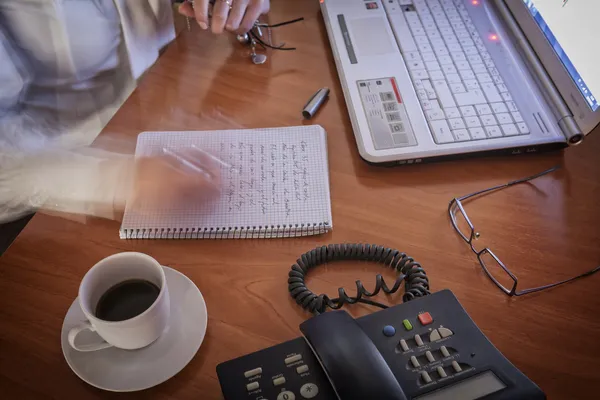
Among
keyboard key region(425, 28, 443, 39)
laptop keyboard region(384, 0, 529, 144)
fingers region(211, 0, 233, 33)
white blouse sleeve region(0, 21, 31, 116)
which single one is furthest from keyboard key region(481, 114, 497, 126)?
white blouse sleeve region(0, 21, 31, 116)

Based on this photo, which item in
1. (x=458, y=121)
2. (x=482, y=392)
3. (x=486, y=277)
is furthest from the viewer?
(x=458, y=121)

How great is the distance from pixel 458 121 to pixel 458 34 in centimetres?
23

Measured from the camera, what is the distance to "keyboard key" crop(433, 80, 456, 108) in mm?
821

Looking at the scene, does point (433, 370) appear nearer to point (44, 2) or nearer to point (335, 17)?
point (335, 17)

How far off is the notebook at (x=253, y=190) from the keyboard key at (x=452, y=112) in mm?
191

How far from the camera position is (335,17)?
955mm

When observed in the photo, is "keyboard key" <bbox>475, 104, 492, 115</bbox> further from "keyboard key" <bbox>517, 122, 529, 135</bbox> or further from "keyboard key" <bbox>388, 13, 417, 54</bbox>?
"keyboard key" <bbox>388, 13, 417, 54</bbox>

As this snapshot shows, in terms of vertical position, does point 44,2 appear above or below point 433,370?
above

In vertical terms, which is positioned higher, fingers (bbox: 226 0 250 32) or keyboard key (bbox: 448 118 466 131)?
fingers (bbox: 226 0 250 32)

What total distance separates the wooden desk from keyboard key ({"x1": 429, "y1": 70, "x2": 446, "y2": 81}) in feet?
0.50

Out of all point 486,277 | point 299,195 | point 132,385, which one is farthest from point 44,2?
point 486,277

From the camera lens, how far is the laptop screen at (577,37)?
0.73 metres

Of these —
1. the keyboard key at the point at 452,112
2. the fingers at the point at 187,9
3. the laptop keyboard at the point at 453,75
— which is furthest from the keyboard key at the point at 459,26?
the fingers at the point at 187,9

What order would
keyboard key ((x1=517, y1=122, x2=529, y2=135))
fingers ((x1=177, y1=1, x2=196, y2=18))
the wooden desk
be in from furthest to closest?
fingers ((x1=177, y1=1, x2=196, y2=18))
keyboard key ((x1=517, y1=122, x2=529, y2=135))
the wooden desk
